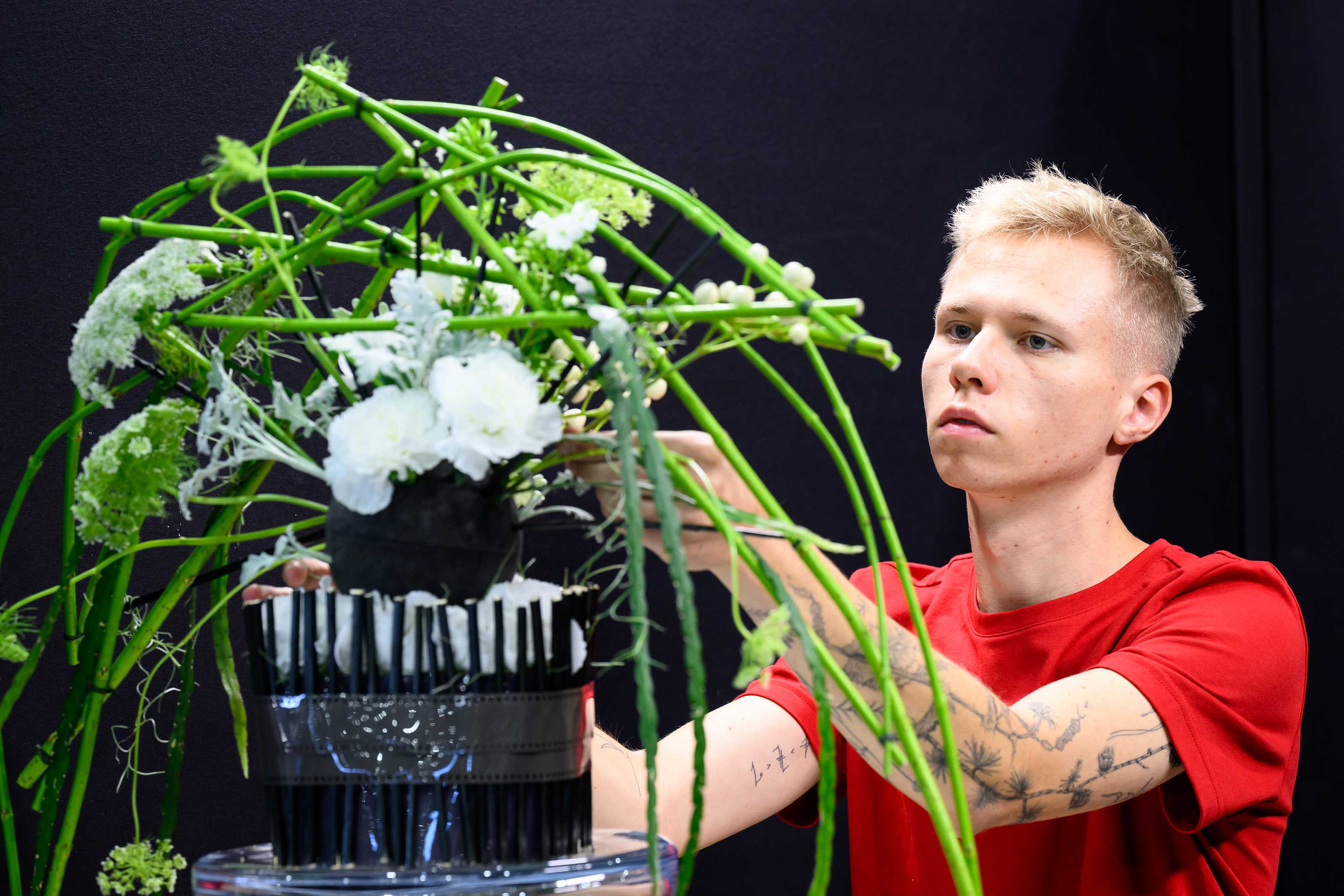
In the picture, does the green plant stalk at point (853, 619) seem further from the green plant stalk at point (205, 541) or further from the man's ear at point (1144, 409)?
the man's ear at point (1144, 409)

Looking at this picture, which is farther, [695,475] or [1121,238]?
[1121,238]

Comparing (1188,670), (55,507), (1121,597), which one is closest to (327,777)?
(1188,670)

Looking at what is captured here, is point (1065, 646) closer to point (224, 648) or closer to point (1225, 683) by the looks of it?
point (1225, 683)

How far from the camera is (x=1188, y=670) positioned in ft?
3.47

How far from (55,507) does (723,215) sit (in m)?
1.14

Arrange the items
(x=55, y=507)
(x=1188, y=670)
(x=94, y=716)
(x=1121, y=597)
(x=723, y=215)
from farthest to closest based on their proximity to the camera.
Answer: (x=723, y=215) → (x=55, y=507) → (x=1121, y=597) → (x=1188, y=670) → (x=94, y=716)

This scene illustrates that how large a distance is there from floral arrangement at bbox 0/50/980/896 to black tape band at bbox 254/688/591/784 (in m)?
0.08

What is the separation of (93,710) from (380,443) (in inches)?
10.7

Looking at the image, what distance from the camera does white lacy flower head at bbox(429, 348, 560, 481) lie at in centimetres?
47

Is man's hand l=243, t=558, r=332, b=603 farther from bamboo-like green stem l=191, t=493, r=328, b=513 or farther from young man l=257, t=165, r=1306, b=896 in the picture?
young man l=257, t=165, r=1306, b=896

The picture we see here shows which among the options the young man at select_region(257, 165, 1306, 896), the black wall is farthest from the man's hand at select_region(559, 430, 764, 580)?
the black wall

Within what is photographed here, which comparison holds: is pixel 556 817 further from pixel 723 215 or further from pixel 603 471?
pixel 723 215

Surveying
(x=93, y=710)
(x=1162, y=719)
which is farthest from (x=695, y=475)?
(x=1162, y=719)

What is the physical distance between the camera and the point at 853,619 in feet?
1.55
